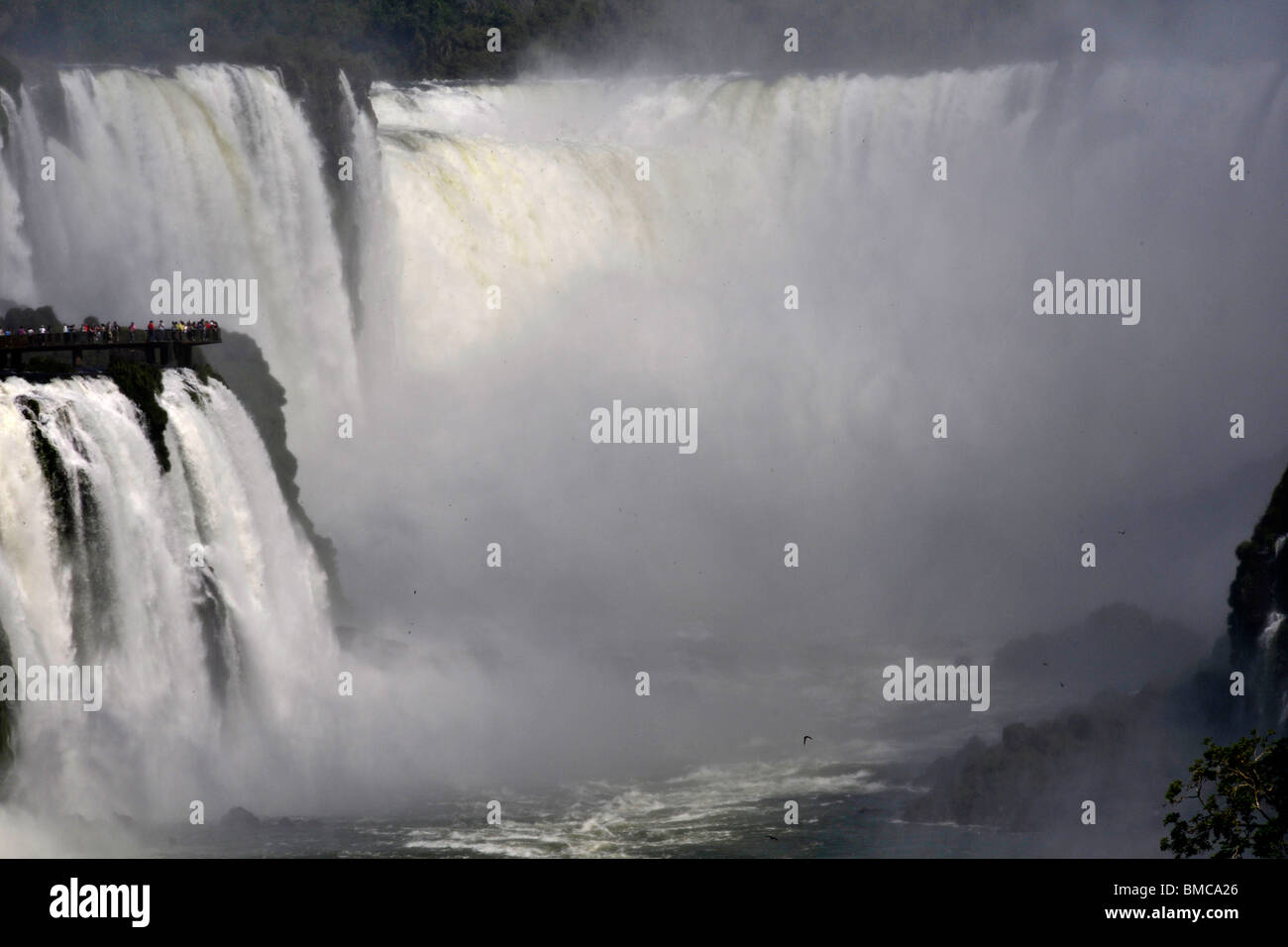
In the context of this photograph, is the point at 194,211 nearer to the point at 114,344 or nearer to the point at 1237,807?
the point at 114,344

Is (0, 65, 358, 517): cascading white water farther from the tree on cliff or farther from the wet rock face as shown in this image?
the tree on cliff

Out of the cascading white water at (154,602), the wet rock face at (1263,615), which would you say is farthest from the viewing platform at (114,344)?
the wet rock face at (1263,615)

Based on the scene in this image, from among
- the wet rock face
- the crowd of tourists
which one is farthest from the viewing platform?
the wet rock face

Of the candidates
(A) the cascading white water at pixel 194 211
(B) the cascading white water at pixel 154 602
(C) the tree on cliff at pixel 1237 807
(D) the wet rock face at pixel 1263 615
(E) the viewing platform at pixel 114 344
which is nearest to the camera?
(C) the tree on cliff at pixel 1237 807

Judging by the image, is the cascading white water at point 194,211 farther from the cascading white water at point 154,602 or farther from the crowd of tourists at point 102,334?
the cascading white water at point 154,602

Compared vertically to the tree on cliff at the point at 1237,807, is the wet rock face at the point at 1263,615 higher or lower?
higher

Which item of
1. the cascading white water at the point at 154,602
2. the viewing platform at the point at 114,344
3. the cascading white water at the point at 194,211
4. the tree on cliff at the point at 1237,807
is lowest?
the tree on cliff at the point at 1237,807

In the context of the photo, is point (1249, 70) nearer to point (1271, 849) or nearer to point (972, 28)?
point (972, 28)
